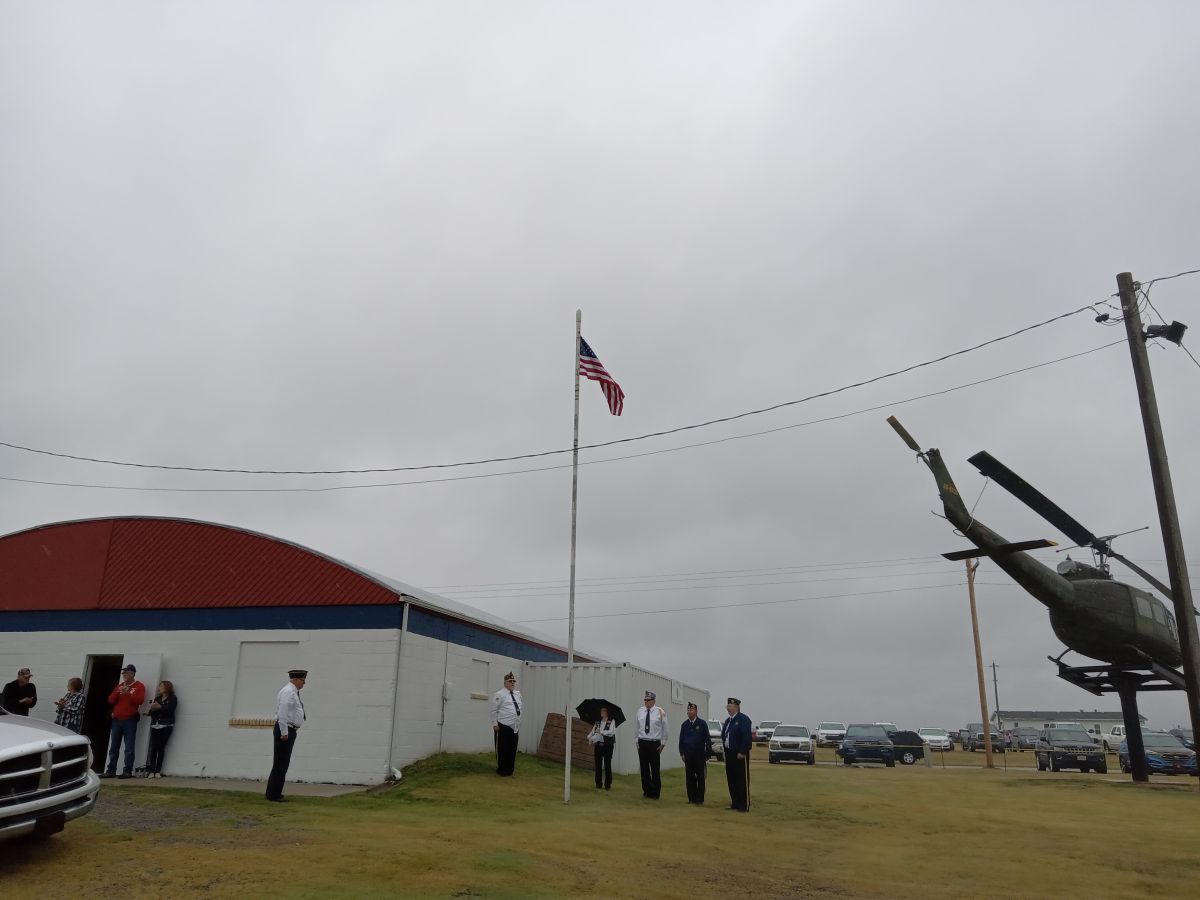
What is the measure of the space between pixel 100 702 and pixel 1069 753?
29.8m

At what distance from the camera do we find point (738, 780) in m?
14.7

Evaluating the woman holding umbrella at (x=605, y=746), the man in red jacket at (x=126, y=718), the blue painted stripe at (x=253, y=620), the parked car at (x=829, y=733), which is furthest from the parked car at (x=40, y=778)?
the parked car at (x=829, y=733)

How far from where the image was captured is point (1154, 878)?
930cm

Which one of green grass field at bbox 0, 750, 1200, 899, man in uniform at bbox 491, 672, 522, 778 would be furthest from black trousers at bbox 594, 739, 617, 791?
man in uniform at bbox 491, 672, 522, 778

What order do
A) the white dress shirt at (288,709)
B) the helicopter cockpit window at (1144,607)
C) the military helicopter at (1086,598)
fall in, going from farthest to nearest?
the helicopter cockpit window at (1144,607) < the military helicopter at (1086,598) < the white dress shirt at (288,709)

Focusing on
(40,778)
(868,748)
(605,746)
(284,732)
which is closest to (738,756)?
(605,746)

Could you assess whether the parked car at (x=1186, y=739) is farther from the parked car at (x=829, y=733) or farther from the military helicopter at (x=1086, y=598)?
the parked car at (x=829, y=733)

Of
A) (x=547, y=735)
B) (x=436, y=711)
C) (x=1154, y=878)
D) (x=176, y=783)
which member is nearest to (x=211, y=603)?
(x=176, y=783)

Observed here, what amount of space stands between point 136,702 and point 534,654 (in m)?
10.3

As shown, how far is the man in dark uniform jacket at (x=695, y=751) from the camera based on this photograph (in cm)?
1595

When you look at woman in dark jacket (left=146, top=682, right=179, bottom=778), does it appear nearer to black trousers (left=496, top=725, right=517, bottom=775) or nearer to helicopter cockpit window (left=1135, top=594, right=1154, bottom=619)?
black trousers (left=496, top=725, right=517, bottom=775)

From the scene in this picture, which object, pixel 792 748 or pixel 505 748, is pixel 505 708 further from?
pixel 792 748

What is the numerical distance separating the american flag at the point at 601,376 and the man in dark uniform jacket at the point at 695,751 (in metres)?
5.81

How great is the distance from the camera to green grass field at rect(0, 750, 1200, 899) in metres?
7.64
